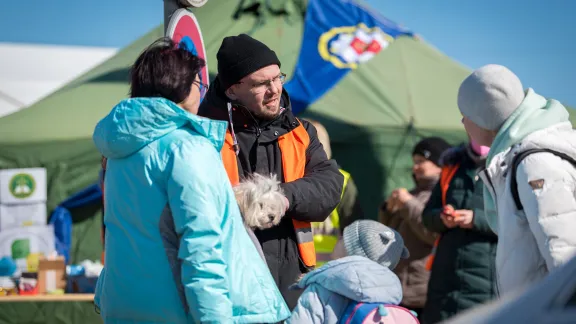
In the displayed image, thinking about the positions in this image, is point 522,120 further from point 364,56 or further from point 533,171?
point 364,56

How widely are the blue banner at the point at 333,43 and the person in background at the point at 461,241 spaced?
354 cm

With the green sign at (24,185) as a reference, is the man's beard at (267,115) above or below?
above

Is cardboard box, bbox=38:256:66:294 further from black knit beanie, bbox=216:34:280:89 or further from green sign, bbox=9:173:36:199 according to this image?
black knit beanie, bbox=216:34:280:89

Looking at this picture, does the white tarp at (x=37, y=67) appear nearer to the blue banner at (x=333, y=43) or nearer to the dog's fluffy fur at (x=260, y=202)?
the blue banner at (x=333, y=43)

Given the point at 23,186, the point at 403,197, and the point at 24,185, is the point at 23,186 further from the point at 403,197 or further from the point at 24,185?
the point at 403,197

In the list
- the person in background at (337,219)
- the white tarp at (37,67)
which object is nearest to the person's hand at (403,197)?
the person in background at (337,219)

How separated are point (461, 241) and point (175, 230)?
2871 millimetres

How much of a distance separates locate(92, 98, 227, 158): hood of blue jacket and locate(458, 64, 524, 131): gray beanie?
103cm

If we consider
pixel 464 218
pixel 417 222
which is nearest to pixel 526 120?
pixel 464 218

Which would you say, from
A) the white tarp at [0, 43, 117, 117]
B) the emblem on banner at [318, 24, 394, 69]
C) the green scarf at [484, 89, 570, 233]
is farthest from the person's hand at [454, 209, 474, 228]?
the white tarp at [0, 43, 117, 117]

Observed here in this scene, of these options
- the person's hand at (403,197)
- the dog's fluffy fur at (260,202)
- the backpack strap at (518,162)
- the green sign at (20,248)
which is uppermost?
the backpack strap at (518,162)

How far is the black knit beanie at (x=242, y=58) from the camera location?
3611 millimetres

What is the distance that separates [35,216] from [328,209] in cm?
581

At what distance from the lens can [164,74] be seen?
10.1ft
